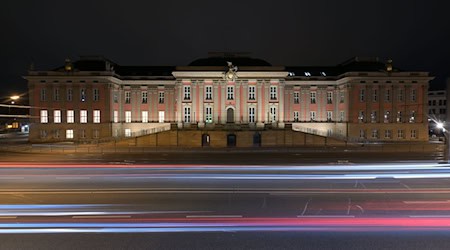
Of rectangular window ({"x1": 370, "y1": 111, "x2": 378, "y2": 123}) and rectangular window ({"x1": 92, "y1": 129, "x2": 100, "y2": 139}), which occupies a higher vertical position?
rectangular window ({"x1": 370, "y1": 111, "x2": 378, "y2": 123})

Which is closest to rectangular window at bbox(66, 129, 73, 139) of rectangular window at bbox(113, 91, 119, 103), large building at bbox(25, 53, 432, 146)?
large building at bbox(25, 53, 432, 146)

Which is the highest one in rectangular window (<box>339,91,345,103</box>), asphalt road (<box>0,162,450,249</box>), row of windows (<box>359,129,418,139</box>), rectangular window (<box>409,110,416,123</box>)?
rectangular window (<box>339,91,345,103</box>)

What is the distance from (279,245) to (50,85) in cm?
6665

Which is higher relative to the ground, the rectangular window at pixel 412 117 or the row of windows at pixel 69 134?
the rectangular window at pixel 412 117

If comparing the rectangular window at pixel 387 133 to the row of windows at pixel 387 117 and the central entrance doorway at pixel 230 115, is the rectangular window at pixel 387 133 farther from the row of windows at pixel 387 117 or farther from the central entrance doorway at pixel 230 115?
the central entrance doorway at pixel 230 115

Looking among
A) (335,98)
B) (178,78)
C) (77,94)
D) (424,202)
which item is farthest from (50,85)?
(424,202)

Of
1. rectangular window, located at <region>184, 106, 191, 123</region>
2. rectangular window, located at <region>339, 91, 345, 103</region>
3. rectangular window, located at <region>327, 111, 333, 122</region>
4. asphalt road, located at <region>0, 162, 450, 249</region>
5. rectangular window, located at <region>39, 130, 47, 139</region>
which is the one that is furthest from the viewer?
rectangular window, located at <region>327, 111, 333, 122</region>

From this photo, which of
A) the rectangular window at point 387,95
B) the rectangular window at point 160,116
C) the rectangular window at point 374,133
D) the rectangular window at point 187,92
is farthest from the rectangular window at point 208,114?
the rectangular window at point 387,95

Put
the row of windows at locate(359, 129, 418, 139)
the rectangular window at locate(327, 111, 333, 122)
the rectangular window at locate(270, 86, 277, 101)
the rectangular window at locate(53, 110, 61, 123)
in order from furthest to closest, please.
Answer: the rectangular window at locate(327, 111, 333, 122) < the rectangular window at locate(270, 86, 277, 101) < the row of windows at locate(359, 129, 418, 139) < the rectangular window at locate(53, 110, 61, 123)

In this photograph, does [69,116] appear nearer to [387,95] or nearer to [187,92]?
[187,92]

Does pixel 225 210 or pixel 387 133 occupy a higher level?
pixel 387 133

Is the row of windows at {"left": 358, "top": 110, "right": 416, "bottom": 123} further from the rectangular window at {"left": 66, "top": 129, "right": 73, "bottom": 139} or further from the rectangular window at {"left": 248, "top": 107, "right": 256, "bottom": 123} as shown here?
the rectangular window at {"left": 66, "top": 129, "right": 73, "bottom": 139}

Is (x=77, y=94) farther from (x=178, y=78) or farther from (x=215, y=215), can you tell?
(x=215, y=215)

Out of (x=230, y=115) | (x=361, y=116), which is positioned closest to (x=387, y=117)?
(x=361, y=116)
